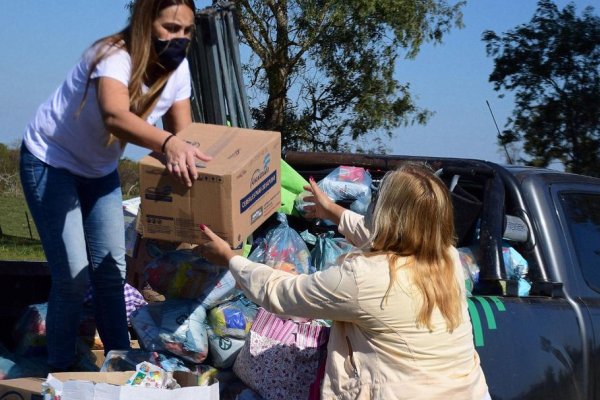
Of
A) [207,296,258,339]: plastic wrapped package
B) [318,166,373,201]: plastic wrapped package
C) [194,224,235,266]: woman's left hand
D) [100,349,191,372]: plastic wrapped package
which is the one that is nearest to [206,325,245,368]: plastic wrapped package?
[207,296,258,339]: plastic wrapped package

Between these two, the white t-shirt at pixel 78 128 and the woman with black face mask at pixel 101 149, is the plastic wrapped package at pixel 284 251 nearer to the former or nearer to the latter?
the woman with black face mask at pixel 101 149

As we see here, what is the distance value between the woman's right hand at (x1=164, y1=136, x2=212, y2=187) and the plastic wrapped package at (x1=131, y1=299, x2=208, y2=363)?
65cm

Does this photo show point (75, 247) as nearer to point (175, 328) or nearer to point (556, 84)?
point (175, 328)

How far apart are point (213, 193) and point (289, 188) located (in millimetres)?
1410

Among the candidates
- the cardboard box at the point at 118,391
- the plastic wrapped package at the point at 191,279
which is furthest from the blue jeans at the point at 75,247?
the cardboard box at the point at 118,391

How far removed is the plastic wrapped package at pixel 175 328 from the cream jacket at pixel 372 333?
46 cm

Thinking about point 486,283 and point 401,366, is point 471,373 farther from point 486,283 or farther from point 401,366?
point 486,283

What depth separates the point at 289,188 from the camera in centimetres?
437

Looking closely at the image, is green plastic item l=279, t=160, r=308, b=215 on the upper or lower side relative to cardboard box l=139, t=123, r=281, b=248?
upper

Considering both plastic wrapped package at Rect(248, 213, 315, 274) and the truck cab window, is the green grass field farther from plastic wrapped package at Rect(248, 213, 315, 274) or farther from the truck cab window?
the truck cab window

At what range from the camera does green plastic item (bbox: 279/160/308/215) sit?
430 cm

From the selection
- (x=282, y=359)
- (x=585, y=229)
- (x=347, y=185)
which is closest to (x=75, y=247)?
(x=282, y=359)

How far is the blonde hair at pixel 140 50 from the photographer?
3.10m

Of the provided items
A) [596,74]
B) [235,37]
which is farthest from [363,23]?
[235,37]
